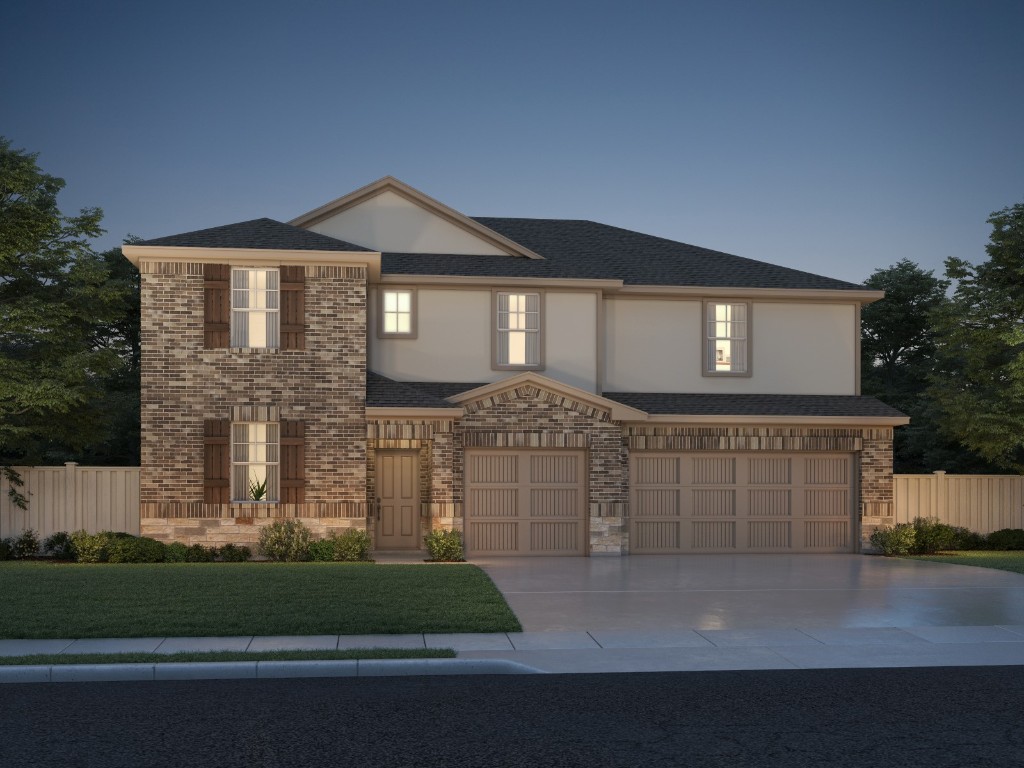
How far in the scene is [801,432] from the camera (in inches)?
920

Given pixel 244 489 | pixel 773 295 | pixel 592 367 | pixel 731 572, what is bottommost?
pixel 731 572

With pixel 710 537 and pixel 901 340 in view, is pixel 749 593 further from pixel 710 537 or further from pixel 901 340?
pixel 901 340

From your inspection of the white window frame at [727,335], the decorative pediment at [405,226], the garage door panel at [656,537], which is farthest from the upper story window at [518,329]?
the garage door panel at [656,537]

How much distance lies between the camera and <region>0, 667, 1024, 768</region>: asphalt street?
23.9ft

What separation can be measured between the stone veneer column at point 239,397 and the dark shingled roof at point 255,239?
0.45 meters

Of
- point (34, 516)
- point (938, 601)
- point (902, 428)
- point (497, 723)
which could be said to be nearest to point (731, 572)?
point (938, 601)

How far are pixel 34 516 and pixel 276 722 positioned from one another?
15776mm

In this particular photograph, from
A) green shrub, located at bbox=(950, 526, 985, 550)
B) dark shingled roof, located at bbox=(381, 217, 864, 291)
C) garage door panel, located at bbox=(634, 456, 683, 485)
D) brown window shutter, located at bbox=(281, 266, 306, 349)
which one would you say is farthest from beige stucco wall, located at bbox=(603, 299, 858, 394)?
brown window shutter, located at bbox=(281, 266, 306, 349)

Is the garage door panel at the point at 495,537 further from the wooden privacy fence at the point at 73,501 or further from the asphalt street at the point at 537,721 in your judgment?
the asphalt street at the point at 537,721

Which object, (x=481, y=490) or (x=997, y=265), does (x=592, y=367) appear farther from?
(x=997, y=265)

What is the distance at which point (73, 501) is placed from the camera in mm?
21641

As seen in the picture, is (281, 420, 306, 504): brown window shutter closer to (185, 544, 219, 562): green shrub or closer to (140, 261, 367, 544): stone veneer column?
(140, 261, 367, 544): stone veneer column

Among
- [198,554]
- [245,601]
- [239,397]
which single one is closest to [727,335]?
[239,397]

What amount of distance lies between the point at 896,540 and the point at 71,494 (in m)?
17.8
